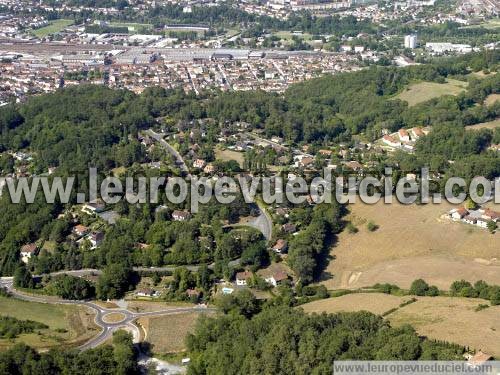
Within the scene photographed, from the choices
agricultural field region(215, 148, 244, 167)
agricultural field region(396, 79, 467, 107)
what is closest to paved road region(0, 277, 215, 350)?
agricultural field region(215, 148, 244, 167)

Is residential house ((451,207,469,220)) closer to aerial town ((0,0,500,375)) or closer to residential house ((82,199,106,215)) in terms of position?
aerial town ((0,0,500,375))

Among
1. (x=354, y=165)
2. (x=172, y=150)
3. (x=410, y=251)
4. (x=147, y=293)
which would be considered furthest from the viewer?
(x=172, y=150)

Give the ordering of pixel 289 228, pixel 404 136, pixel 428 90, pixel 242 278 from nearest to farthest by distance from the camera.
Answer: pixel 242 278
pixel 289 228
pixel 404 136
pixel 428 90

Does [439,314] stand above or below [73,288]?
above

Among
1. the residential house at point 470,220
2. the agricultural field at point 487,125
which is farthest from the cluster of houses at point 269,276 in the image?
the agricultural field at point 487,125

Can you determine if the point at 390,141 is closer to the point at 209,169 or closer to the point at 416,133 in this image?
the point at 416,133

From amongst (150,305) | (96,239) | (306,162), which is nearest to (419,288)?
(150,305)

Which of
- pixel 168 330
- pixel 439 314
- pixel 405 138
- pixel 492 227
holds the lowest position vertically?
pixel 168 330

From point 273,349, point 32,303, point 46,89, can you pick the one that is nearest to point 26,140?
point 46,89
